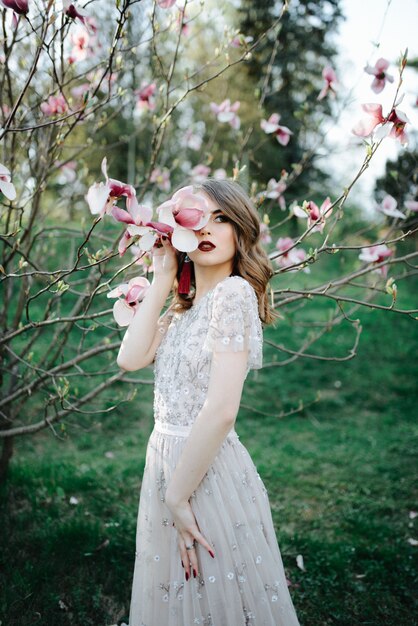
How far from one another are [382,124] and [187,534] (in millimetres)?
1165

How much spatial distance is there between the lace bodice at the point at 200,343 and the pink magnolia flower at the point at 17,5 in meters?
0.87

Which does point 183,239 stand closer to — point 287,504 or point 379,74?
point 379,74

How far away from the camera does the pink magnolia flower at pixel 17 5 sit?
1328 millimetres

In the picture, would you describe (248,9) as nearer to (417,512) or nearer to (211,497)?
(417,512)

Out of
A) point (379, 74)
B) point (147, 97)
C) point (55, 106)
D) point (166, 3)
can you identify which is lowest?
point (379, 74)

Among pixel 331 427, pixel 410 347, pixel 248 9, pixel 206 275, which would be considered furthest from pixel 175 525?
pixel 248 9

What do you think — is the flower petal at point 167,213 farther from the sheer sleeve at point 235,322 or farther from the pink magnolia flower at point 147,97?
Result: the pink magnolia flower at point 147,97

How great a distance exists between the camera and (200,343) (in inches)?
51.5

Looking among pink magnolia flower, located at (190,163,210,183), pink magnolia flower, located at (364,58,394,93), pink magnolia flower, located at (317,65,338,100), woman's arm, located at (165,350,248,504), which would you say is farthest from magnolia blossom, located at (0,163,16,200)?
pink magnolia flower, located at (190,163,210,183)

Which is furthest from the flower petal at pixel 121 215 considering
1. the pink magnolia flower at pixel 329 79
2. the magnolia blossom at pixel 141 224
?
the pink magnolia flower at pixel 329 79

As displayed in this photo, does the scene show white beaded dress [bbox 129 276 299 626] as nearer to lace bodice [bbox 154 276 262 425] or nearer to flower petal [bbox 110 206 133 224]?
lace bodice [bbox 154 276 262 425]

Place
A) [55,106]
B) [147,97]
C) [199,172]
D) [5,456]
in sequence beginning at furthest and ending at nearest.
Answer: [199,172], [5,456], [147,97], [55,106]

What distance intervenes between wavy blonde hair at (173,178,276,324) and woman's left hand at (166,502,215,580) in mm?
582

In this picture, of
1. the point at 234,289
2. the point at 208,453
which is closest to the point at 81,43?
the point at 234,289
